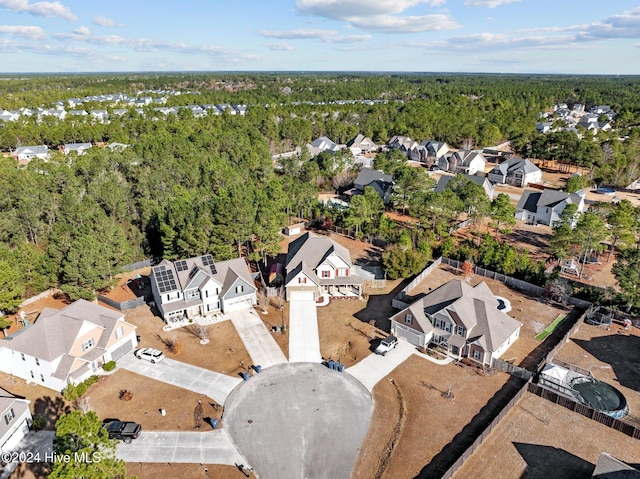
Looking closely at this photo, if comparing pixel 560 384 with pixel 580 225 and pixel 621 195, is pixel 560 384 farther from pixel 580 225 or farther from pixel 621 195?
pixel 621 195

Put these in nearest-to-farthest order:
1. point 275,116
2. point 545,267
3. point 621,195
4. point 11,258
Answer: point 11,258 → point 545,267 → point 621,195 → point 275,116

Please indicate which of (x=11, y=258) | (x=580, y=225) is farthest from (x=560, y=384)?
(x=11, y=258)

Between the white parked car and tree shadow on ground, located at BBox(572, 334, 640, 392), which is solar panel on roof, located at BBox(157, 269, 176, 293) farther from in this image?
tree shadow on ground, located at BBox(572, 334, 640, 392)

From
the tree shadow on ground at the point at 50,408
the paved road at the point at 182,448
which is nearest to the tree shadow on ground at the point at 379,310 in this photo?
the paved road at the point at 182,448

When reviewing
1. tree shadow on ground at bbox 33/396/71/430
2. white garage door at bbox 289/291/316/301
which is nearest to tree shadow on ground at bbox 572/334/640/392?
white garage door at bbox 289/291/316/301

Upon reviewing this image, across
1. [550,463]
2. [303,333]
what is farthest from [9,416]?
[550,463]

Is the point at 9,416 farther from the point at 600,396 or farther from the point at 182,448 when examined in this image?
the point at 600,396
